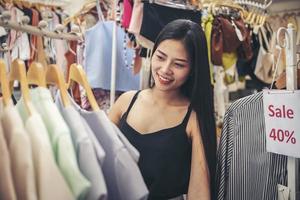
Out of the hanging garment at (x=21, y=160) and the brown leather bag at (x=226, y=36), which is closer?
the hanging garment at (x=21, y=160)

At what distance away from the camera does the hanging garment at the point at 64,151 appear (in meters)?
0.59

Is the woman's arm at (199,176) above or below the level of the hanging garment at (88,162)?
below

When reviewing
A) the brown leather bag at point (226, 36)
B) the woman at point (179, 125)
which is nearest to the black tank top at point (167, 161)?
the woman at point (179, 125)

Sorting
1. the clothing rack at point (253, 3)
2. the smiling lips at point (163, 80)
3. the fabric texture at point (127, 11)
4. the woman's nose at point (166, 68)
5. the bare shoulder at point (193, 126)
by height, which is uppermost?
the clothing rack at point (253, 3)

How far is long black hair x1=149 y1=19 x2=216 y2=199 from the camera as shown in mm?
1030

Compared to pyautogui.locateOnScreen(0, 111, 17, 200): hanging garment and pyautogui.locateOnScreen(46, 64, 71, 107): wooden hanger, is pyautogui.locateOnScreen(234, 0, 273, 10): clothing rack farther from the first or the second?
pyautogui.locateOnScreen(0, 111, 17, 200): hanging garment

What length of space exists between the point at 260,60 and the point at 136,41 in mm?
1165

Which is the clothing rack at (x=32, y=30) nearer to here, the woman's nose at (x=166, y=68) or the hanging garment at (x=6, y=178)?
the woman's nose at (x=166, y=68)

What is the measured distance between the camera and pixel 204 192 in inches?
39.6

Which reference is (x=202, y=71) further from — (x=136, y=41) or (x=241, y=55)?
(x=241, y=55)

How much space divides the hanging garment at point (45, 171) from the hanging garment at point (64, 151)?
0.01 metres

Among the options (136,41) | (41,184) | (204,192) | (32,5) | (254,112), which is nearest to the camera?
(41,184)

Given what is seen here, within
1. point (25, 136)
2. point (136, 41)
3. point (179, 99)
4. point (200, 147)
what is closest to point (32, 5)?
point (136, 41)

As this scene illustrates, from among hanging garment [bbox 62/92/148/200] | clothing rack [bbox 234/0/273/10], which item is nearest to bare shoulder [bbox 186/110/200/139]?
hanging garment [bbox 62/92/148/200]
